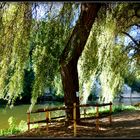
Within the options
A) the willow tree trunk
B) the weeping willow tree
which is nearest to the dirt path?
the willow tree trunk

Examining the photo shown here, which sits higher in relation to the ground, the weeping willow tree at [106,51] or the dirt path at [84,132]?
the weeping willow tree at [106,51]

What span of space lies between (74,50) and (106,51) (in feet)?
7.10

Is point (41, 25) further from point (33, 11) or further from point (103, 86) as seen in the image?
point (103, 86)

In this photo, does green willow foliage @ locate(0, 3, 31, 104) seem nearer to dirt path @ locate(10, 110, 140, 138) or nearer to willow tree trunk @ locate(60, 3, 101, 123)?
willow tree trunk @ locate(60, 3, 101, 123)

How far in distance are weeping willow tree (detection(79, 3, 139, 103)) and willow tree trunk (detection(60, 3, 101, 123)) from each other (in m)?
0.61

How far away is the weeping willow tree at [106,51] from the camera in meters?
9.09

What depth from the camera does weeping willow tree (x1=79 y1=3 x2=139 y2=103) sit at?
9094 millimetres

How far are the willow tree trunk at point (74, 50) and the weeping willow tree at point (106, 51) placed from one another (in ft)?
2.01

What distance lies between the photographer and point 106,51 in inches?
402

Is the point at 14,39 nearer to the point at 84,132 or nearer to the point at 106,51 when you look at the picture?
the point at 84,132

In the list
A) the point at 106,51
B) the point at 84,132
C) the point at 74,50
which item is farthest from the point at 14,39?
the point at 106,51

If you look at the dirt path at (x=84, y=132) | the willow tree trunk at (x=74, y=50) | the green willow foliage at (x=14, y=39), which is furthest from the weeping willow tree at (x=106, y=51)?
the green willow foliage at (x=14, y=39)

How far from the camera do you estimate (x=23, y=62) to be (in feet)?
26.7

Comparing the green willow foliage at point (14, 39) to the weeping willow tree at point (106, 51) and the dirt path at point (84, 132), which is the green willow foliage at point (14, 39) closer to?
the dirt path at point (84, 132)
